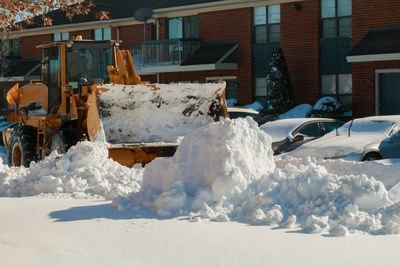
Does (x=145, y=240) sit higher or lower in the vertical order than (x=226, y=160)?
lower

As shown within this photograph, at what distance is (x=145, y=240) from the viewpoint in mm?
7703

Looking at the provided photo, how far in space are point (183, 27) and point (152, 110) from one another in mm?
20173

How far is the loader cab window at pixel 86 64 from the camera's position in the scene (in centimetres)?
1558

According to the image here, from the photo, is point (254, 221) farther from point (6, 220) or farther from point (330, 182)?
point (6, 220)

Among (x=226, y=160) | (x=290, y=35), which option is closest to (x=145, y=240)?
(x=226, y=160)

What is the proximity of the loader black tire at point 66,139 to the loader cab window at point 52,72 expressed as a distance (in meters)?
1.68

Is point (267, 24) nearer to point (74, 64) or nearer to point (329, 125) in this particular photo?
point (329, 125)

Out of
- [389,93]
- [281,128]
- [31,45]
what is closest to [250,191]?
[281,128]

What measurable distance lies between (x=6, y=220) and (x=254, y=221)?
2.96 m

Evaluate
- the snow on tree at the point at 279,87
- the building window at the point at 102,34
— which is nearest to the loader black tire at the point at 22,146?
the snow on tree at the point at 279,87

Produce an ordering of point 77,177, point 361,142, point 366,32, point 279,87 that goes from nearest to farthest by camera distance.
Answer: point 77,177 → point 361,142 → point 366,32 → point 279,87

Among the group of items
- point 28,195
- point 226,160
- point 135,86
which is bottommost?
point 28,195

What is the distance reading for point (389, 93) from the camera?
26.7 meters

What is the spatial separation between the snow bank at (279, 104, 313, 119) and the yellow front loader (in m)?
12.7
